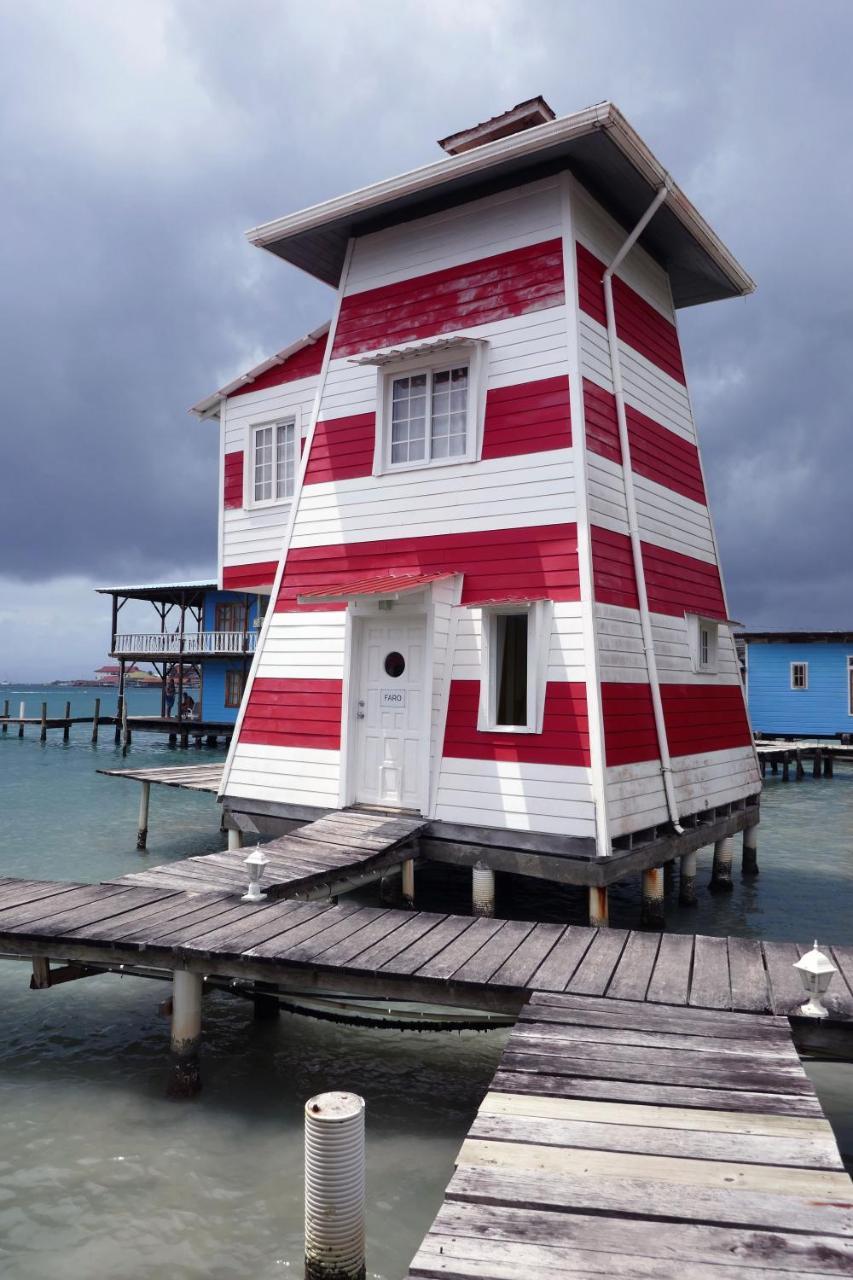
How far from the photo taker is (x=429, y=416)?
12.1m

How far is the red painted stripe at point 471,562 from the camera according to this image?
35.0 feet

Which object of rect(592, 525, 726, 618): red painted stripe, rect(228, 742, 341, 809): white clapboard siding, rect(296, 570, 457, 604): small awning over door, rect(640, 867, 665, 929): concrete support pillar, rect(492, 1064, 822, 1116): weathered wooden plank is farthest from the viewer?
rect(228, 742, 341, 809): white clapboard siding

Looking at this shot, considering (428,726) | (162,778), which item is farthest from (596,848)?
(162,778)

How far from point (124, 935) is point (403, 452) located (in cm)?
746

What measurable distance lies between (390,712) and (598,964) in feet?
18.6

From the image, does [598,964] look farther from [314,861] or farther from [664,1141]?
[314,861]

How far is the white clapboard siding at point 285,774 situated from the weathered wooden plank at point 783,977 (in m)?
6.31

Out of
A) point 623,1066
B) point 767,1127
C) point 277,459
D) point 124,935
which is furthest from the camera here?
point 277,459

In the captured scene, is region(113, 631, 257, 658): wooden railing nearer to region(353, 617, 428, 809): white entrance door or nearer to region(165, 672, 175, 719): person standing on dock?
region(165, 672, 175, 719): person standing on dock

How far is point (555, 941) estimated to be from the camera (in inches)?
291

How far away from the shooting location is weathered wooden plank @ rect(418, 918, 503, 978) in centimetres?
652

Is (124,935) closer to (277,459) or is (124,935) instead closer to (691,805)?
(691,805)

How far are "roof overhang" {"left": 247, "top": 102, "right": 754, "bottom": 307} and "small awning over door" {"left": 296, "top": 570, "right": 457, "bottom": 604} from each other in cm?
496

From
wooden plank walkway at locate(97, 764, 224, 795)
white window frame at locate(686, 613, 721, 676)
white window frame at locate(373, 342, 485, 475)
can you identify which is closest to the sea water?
white window frame at locate(686, 613, 721, 676)
